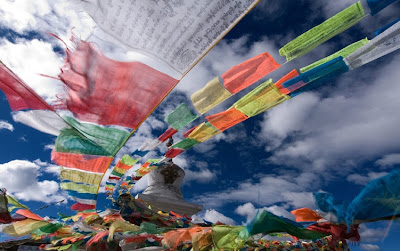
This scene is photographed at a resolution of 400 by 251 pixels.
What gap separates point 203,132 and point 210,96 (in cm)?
104

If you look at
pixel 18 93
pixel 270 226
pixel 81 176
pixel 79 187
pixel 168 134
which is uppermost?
pixel 168 134

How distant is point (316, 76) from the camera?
3.28 metres

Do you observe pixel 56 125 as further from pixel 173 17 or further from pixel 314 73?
pixel 314 73

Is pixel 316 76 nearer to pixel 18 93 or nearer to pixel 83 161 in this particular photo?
pixel 18 93

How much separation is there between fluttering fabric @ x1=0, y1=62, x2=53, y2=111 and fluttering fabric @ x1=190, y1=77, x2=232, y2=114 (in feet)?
5.91

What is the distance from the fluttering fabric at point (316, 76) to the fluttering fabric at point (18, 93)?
290 cm

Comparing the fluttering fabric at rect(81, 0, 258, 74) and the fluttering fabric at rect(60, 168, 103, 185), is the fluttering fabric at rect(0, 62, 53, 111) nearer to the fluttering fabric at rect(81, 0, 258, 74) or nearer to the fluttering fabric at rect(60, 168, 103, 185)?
the fluttering fabric at rect(81, 0, 258, 74)

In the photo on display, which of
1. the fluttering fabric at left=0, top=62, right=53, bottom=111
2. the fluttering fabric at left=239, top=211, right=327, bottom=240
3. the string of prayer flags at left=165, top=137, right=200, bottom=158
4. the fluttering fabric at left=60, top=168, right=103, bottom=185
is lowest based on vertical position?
the fluttering fabric at left=239, top=211, right=327, bottom=240

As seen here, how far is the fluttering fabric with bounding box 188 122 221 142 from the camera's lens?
458 centimetres

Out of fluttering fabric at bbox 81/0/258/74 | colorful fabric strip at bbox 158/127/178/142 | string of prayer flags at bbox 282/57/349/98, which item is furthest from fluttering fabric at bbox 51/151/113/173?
string of prayer flags at bbox 282/57/349/98

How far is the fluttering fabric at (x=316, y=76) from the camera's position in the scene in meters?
3.14

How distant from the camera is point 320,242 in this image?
4645 millimetres

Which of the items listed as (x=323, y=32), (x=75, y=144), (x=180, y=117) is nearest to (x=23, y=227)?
(x=75, y=144)

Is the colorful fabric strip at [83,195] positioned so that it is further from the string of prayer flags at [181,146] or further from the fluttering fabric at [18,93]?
the fluttering fabric at [18,93]
